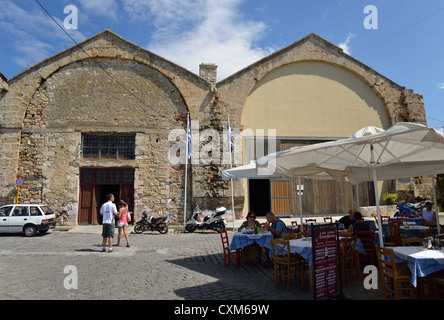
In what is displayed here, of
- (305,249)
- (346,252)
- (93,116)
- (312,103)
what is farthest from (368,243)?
(93,116)

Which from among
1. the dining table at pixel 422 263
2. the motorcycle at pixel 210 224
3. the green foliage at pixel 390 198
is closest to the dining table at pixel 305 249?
the dining table at pixel 422 263

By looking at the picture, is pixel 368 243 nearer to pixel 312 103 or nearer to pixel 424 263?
pixel 424 263

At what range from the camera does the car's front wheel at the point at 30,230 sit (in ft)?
39.0

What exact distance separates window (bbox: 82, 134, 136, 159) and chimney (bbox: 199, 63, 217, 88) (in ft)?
16.2

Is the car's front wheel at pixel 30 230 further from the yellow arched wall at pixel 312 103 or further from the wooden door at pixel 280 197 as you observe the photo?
the wooden door at pixel 280 197

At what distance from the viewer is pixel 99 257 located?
7.74 meters

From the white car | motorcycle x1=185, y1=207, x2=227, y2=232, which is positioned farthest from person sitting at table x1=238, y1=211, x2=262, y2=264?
the white car

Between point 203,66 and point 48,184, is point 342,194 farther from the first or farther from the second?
point 48,184

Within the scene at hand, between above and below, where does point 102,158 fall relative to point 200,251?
above

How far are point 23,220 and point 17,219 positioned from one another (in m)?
0.24

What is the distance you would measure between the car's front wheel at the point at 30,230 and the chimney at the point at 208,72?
10.5 meters

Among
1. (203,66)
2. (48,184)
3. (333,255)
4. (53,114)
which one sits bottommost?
(333,255)

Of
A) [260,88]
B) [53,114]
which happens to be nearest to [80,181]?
[53,114]

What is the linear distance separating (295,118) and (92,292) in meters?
13.9
